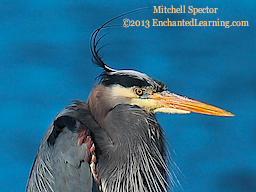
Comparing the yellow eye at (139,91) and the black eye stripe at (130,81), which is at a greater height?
the black eye stripe at (130,81)

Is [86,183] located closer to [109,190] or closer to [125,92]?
[109,190]

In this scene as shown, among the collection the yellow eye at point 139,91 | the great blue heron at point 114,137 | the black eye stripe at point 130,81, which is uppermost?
the black eye stripe at point 130,81

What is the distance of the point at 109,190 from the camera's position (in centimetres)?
193

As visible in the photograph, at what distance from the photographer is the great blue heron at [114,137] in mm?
1873

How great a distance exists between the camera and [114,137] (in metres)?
1.92

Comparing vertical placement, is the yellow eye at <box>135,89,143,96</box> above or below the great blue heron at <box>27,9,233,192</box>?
above

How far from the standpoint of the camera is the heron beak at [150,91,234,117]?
75.0 inches

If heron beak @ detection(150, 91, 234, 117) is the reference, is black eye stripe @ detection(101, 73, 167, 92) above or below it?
above

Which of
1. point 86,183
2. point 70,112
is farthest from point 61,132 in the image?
point 86,183

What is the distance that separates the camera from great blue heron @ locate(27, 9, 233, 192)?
187cm

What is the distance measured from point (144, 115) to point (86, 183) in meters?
0.36

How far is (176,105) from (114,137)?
0.93ft

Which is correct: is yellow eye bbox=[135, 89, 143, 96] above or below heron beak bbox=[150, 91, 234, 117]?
above

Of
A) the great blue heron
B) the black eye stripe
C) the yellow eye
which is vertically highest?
the black eye stripe
